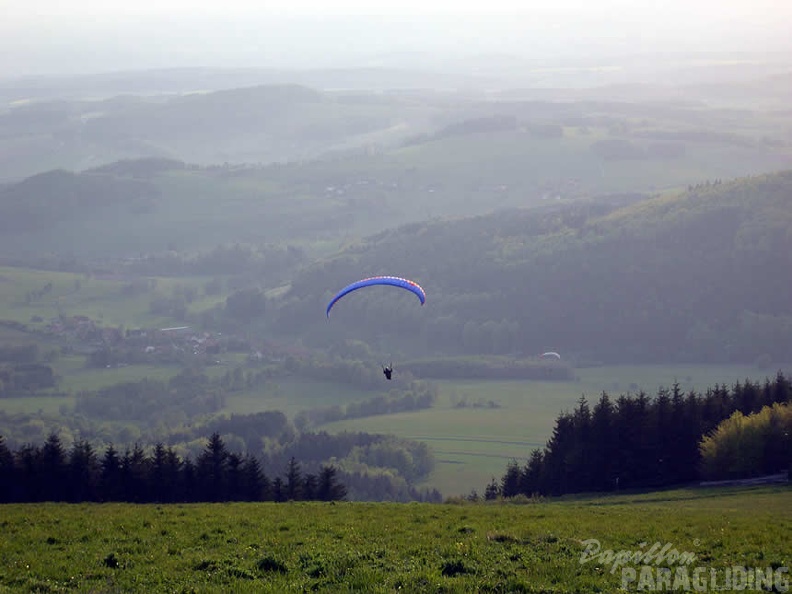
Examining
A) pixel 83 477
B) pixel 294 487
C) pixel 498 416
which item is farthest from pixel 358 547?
pixel 498 416

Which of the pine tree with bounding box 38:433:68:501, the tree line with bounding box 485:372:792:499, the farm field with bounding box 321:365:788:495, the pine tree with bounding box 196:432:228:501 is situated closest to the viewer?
the pine tree with bounding box 38:433:68:501

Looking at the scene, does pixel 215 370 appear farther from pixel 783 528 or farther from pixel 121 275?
pixel 783 528

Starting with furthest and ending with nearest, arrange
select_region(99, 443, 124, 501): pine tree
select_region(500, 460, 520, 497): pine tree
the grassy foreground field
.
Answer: select_region(500, 460, 520, 497): pine tree → select_region(99, 443, 124, 501): pine tree → the grassy foreground field

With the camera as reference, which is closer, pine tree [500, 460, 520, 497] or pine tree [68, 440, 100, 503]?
pine tree [68, 440, 100, 503]

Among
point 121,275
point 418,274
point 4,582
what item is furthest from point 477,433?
point 121,275

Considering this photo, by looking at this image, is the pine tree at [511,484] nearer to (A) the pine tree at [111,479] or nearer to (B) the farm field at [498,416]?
(B) the farm field at [498,416]

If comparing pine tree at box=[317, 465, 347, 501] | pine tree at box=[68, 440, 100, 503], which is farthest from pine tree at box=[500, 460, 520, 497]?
pine tree at box=[68, 440, 100, 503]

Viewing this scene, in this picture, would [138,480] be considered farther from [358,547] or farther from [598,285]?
[598,285]

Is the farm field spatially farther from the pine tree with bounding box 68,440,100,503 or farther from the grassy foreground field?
the grassy foreground field
